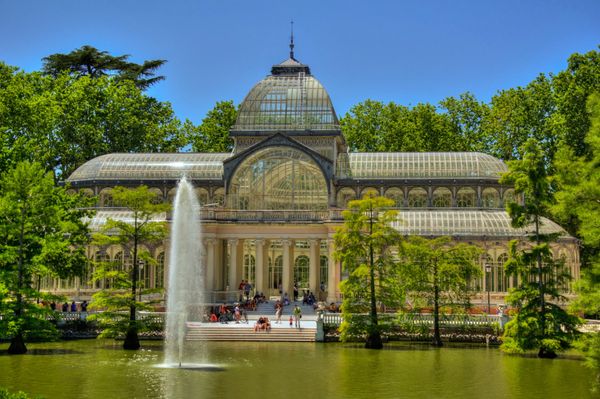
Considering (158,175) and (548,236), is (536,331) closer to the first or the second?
(548,236)

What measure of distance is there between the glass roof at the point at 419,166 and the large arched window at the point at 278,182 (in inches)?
118

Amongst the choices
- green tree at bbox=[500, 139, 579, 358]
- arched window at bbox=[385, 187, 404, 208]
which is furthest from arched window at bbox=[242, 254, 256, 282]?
green tree at bbox=[500, 139, 579, 358]

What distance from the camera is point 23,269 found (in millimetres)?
45250

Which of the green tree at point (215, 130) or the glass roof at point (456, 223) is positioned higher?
the green tree at point (215, 130)

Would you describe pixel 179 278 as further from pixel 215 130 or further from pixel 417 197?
pixel 215 130

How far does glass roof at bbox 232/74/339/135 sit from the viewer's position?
7275 cm

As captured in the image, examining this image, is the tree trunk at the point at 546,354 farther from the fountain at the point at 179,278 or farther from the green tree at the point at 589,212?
the fountain at the point at 179,278

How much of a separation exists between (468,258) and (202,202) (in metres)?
29.0

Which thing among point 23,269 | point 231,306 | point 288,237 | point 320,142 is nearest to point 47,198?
point 23,269

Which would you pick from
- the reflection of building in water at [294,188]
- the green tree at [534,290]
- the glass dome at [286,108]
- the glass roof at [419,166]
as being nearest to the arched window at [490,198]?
the reflection of building in water at [294,188]

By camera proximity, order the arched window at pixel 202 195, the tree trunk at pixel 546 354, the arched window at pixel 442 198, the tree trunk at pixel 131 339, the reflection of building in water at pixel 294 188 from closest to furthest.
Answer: the tree trunk at pixel 546 354, the tree trunk at pixel 131 339, the reflection of building in water at pixel 294 188, the arched window at pixel 442 198, the arched window at pixel 202 195

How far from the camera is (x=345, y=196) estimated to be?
72688 mm

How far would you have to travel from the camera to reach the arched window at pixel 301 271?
3410 inches

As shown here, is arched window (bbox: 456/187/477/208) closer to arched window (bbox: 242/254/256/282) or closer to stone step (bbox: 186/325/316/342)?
arched window (bbox: 242/254/256/282)
